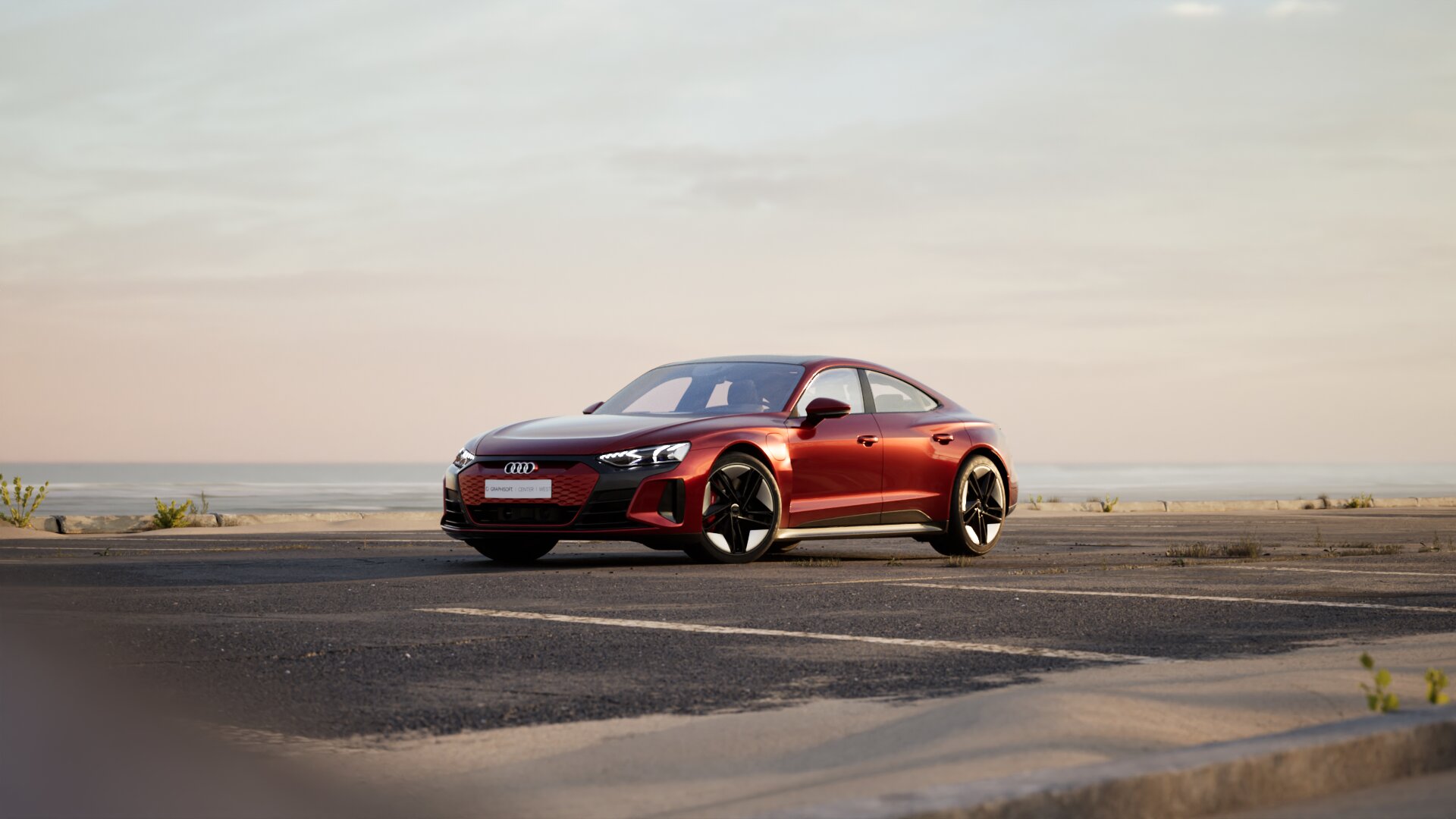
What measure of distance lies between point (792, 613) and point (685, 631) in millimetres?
1003

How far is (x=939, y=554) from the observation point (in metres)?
13.8

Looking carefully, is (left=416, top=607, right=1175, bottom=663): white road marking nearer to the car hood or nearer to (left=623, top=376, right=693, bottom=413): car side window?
the car hood

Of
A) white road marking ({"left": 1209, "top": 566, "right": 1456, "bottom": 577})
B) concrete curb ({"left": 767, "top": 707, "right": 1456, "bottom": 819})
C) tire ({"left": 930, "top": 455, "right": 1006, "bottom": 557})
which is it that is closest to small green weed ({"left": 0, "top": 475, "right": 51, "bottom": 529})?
tire ({"left": 930, "top": 455, "right": 1006, "bottom": 557})

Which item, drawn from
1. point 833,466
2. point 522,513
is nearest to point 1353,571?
point 833,466

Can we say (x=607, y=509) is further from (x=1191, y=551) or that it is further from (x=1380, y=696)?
(x=1380, y=696)

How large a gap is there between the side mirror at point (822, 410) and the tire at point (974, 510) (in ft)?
4.79

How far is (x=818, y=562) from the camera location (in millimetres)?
12180

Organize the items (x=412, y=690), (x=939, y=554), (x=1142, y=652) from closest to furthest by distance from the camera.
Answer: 1. (x=412, y=690)
2. (x=1142, y=652)
3. (x=939, y=554)

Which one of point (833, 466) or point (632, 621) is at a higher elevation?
point (833, 466)

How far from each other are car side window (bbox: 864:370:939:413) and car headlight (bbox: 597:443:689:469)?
7.28ft

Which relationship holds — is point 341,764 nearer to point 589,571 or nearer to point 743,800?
point 743,800

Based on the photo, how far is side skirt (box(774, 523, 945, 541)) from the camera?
1186 cm

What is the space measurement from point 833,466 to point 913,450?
0.85 m

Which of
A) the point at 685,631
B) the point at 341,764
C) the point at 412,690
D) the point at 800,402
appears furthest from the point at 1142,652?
the point at 800,402
